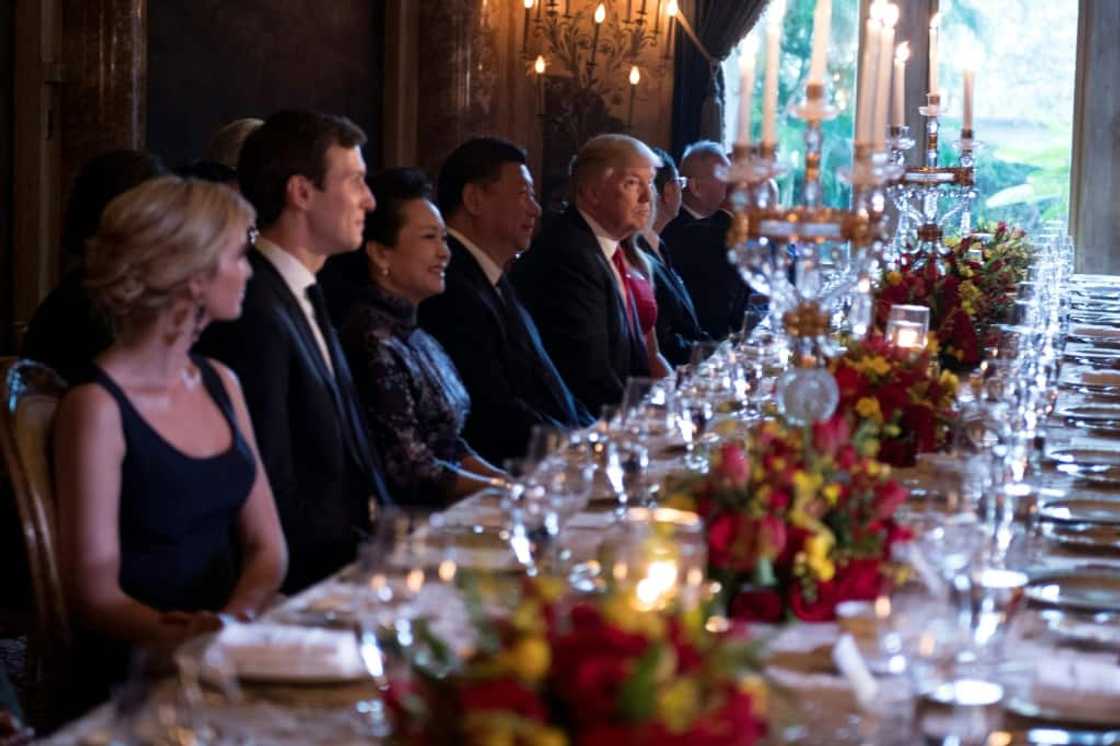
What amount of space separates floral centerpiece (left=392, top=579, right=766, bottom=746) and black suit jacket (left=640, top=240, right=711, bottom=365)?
650 cm

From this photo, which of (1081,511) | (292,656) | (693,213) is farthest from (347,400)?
(693,213)

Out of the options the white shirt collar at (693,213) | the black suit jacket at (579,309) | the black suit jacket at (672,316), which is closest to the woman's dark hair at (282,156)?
the black suit jacket at (579,309)

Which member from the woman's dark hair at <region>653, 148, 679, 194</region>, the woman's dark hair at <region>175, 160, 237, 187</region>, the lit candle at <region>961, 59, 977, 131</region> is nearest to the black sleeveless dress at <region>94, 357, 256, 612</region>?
the woman's dark hair at <region>175, 160, 237, 187</region>

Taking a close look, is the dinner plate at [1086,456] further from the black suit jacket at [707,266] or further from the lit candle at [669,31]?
the lit candle at [669,31]

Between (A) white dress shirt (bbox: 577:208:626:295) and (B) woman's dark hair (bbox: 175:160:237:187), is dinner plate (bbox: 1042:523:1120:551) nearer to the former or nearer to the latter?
(B) woman's dark hair (bbox: 175:160:237:187)

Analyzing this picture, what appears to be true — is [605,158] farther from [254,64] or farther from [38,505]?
[38,505]

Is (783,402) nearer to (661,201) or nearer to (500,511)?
(500,511)

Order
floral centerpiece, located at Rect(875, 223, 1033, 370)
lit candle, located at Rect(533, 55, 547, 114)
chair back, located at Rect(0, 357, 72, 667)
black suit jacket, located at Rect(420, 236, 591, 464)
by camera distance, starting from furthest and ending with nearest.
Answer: lit candle, located at Rect(533, 55, 547, 114) → floral centerpiece, located at Rect(875, 223, 1033, 370) → black suit jacket, located at Rect(420, 236, 591, 464) → chair back, located at Rect(0, 357, 72, 667)

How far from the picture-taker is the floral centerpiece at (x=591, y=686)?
149 centimetres

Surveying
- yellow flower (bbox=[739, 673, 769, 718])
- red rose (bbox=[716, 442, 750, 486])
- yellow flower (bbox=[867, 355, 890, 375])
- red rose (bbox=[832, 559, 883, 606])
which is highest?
red rose (bbox=[716, 442, 750, 486])

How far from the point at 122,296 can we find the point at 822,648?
4.32ft

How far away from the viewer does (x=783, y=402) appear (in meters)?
3.45

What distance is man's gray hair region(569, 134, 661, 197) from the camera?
6.62 metres

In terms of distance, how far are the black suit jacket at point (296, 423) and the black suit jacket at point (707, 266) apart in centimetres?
564
